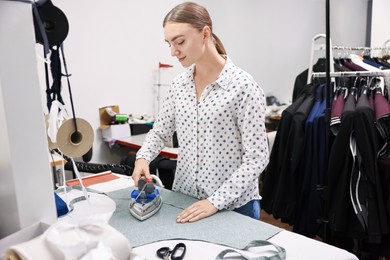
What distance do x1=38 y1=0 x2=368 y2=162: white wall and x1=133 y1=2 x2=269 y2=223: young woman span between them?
6.14 ft

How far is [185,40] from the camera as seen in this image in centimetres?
124

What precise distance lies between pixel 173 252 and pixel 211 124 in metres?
0.49

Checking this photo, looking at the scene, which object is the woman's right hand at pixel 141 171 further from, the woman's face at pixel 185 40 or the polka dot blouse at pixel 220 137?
the woman's face at pixel 185 40

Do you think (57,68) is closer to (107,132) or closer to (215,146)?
(215,146)

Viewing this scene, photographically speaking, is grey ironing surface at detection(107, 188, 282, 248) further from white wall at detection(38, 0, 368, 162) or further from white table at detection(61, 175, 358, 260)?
white wall at detection(38, 0, 368, 162)

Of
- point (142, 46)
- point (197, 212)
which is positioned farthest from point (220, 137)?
point (142, 46)

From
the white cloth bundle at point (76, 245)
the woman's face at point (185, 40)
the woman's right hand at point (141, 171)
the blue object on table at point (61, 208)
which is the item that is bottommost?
the blue object on table at point (61, 208)

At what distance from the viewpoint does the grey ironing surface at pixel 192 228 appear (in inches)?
39.3

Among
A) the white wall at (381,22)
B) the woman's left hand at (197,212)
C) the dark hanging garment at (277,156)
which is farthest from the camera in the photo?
the white wall at (381,22)

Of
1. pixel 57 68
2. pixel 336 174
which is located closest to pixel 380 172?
pixel 336 174

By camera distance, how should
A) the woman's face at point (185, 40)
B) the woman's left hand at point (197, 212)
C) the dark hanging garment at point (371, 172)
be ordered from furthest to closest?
the dark hanging garment at point (371, 172)
the woman's face at point (185, 40)
the woman's left hand at point (197, 212)

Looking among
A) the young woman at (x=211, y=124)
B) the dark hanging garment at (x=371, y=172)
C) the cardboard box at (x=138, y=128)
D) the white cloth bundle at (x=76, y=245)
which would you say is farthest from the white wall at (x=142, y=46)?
the white cloth bundle at (x=76, y=245)

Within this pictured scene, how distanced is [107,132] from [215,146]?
206 cm

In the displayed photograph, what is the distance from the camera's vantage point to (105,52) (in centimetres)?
314
